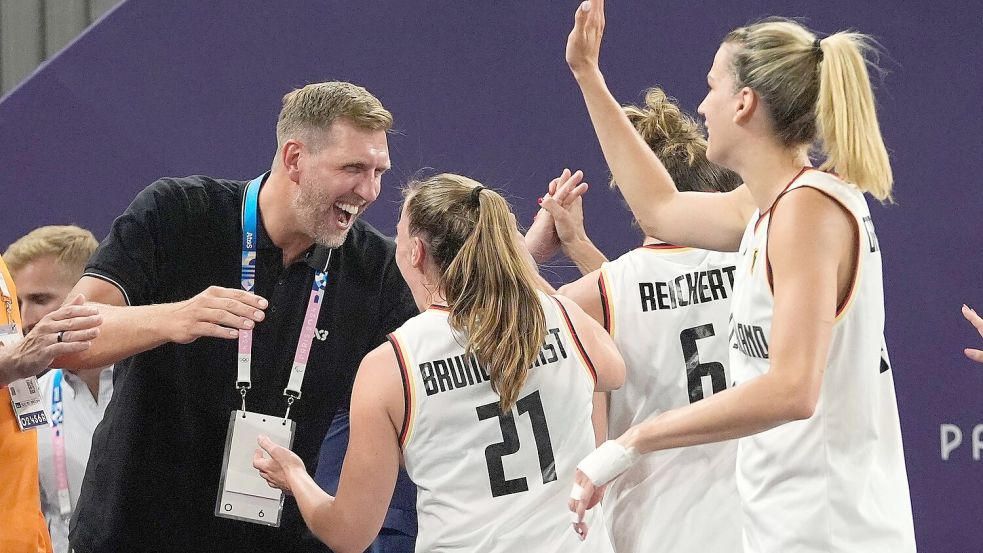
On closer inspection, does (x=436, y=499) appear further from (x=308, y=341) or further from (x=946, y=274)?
(x=946, y=274)

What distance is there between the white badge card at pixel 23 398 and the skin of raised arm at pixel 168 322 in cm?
15

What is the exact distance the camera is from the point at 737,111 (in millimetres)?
2027

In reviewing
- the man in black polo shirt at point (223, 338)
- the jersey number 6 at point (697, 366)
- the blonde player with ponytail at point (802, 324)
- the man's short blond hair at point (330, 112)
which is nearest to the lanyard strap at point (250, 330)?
the man in black polo shirt at point (223, 338)

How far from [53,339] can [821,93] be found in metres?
1.64

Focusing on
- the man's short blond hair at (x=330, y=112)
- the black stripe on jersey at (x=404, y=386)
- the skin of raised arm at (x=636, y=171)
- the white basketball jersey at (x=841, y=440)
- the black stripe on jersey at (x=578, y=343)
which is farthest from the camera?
the man's short blond hair at (x=330, y=112)

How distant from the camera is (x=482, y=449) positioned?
84.7 inches

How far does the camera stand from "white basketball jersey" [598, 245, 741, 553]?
260cm

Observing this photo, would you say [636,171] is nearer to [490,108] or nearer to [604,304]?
[604,304]

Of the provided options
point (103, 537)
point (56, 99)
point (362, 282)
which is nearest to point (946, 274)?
point (362, 282)

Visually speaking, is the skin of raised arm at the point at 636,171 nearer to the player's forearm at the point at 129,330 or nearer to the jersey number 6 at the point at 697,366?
the jersey number 6 at the point at 697,366

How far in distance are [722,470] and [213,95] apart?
8.49 feet

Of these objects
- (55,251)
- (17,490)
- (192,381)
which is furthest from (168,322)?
(55,251)

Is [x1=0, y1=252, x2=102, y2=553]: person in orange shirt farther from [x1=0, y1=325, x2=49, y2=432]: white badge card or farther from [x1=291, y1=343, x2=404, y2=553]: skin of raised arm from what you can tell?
[x1=291, y1=343, x2=404, y2=553]: skin of raised arm

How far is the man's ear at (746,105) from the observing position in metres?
2.01
